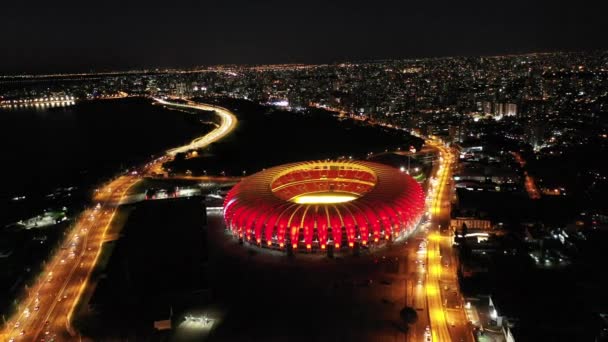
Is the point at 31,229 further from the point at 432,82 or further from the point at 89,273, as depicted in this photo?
the point at 432,82

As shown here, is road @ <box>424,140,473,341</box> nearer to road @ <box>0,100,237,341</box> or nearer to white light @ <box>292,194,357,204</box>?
white light @ <box>292,194,357,204</box>

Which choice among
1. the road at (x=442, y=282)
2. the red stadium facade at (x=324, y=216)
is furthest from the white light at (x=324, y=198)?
the road at (x=442, y=282)

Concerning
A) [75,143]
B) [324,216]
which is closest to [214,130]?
[75,143]

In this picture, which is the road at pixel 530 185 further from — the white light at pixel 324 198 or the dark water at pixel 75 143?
the dark water at pixel 75 143

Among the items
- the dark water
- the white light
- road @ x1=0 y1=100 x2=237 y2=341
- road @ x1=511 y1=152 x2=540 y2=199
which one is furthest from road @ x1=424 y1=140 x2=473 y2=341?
the dark water

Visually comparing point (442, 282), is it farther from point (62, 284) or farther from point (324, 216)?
point (62, 284)

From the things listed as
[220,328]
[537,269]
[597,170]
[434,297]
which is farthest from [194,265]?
[597,170]
